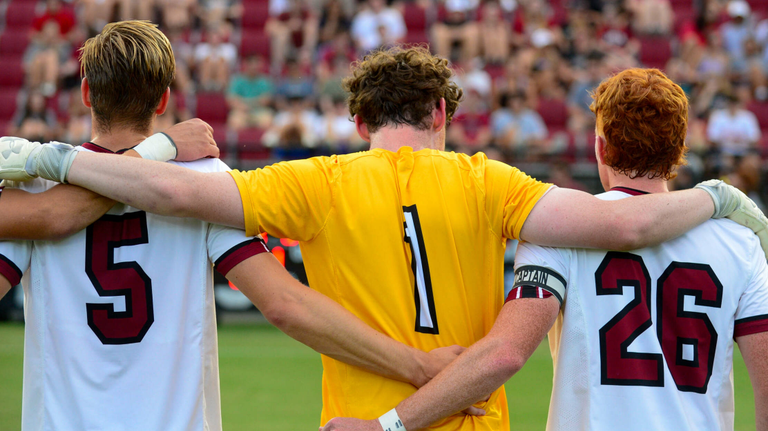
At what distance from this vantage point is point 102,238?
2.33m

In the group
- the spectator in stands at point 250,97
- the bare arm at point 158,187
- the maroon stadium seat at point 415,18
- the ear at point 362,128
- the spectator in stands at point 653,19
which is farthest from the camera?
the maroon stadium seat at point 415,18

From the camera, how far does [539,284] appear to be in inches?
89.5

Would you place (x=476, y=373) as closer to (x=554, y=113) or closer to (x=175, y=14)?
(x=554, y=113)

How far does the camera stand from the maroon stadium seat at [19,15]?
15133mm

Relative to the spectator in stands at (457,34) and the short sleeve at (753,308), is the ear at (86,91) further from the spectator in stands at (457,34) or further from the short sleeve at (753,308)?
the spectator in stands at (457,34)

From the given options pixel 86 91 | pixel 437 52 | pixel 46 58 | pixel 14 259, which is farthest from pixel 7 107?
pixel 14 259

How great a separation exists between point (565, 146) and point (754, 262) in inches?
325

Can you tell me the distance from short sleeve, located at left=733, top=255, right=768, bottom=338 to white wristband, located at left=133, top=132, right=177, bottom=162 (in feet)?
5.94

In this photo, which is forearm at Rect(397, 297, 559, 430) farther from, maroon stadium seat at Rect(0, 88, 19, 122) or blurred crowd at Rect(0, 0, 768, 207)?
maroon stadium seat at Rect(0, 88, 19, 122)

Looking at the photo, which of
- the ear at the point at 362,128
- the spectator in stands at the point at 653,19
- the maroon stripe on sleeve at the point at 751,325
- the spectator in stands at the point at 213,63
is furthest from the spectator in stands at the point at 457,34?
the maroon stripe on sleeve at the point at 751,325

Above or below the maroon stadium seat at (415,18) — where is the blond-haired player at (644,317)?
below

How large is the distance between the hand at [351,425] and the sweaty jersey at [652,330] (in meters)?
0.57

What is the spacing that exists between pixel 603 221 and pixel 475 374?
0.58 m

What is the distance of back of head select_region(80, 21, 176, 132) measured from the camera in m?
2.32
